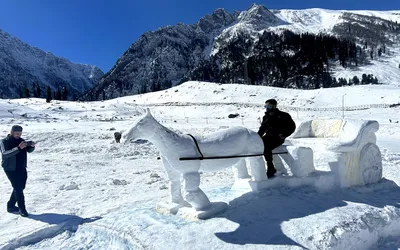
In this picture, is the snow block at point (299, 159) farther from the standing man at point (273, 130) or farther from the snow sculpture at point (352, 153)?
the snow sculpture at point (352, 153)

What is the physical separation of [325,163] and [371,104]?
31.0m

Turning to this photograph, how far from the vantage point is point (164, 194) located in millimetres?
7305

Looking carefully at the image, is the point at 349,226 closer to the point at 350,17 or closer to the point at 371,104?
the point at 371,104

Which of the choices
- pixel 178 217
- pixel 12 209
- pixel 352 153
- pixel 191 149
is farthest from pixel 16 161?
pixel 352 153

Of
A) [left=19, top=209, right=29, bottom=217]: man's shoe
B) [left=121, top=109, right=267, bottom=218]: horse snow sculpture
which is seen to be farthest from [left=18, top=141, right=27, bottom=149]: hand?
[left=121, top=109, right=267, bottom=218]: horse snow sculpture

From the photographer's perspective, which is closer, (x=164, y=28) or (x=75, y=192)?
(x=75, y=192)

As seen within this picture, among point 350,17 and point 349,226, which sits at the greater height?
point 350,17

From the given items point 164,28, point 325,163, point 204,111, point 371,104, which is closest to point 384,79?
point 371,104

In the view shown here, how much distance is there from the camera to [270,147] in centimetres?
607

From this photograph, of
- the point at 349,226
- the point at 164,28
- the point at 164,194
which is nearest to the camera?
the point at 349,226

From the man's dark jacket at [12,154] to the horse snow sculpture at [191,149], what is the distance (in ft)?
8.78

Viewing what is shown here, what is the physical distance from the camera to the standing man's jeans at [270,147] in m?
5.99

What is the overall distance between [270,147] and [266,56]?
104047mm

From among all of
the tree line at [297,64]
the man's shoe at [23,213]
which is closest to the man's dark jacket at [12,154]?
the man's shoe at [23,213]
